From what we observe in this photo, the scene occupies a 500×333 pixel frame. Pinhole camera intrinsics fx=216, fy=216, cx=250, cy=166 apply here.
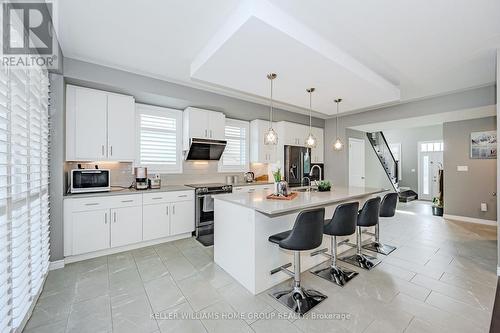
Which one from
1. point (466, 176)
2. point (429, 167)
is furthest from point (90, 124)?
point (429, 167)

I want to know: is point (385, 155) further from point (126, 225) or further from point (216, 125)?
point (126, 225)

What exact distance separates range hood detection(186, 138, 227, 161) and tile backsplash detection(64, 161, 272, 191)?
31 cm

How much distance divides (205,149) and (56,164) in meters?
2.25

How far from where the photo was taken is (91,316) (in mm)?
1915

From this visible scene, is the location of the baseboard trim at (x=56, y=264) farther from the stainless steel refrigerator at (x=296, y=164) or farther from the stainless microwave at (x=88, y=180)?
the stainless steel refrigerator at (x=296, y=164)

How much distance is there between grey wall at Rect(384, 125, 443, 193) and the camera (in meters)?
8.15

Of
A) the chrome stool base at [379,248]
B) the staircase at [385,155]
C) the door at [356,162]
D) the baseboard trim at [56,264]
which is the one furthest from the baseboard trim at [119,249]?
the staircase at [385,155]

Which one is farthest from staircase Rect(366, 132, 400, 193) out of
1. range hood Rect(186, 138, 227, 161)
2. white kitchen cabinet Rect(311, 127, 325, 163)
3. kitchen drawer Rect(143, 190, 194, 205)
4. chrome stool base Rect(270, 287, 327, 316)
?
chrome stool base Rect(270, 287, 327, 316)

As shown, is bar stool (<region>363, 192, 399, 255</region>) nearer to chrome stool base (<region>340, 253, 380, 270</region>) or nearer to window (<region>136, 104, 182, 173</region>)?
chrome stool base (<region>340, 253, 380, 270</region>)

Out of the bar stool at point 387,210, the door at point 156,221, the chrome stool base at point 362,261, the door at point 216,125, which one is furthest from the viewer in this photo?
the door at point 216,125

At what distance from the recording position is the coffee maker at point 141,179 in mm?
3638

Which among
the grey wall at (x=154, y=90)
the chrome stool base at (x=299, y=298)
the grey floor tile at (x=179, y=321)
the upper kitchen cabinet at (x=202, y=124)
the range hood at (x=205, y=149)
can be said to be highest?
the grey wall at (x=154, y=90)

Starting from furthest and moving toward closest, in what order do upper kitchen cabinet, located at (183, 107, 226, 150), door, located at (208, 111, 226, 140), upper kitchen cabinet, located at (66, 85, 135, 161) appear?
1. door, located at (208, 111, 226, 140)
2. upper kitchen cabinet, located at (183, 107, 226, 150)
3. upper kitchen cabinet, located at (66, 85, 135, 161)

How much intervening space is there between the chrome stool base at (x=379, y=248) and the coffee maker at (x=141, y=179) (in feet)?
12.3
